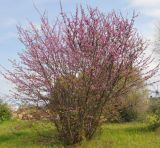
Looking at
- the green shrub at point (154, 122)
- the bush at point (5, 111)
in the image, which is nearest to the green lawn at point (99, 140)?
the green shrub at point (154, 122)

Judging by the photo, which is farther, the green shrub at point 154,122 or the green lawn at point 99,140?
the green shrub at point 154,122

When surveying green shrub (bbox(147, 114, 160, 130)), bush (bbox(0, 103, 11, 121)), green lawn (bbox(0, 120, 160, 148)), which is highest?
bush (bbox(0, 103, 11, 121))

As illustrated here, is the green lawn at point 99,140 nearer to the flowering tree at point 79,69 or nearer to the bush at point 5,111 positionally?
the flowering tree at point 79,69

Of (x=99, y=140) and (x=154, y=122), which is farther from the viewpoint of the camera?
(x=154, y=122)

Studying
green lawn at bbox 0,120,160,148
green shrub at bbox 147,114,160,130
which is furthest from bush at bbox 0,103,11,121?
green shrub at bbox 147,114,160,130

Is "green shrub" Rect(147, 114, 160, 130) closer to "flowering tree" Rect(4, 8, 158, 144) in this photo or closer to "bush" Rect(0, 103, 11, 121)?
"flowering tree" Rect(4, 8, 158, 144)

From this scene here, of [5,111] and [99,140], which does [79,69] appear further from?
[5,111]

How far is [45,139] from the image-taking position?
14.1 metres

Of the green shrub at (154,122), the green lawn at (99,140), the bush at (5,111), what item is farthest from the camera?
the bush at (5,111)

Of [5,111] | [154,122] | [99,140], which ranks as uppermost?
[5,111]

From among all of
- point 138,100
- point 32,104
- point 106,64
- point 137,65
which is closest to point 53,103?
point 32,104

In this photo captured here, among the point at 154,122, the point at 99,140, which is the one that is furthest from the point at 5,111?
the point at 99,140

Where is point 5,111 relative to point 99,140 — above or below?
above

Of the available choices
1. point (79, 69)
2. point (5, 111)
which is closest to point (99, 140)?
point (79, 69)
